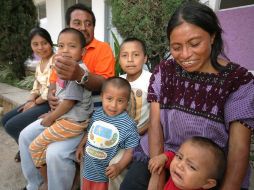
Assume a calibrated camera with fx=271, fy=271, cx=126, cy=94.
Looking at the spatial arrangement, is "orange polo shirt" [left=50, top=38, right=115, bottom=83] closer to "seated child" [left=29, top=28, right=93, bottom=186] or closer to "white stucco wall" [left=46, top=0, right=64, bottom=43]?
"seated child" [left=29, top=28, right=93, bottom=186]

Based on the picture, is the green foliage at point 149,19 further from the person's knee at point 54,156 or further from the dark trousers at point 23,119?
the person's knee at point 54,156

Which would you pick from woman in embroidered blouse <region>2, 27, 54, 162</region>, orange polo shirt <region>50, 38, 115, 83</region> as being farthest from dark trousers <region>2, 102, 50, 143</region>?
orange polo shirt <region>50, 38, 115, 83</region>

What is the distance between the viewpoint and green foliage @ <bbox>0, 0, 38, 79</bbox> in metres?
6.09

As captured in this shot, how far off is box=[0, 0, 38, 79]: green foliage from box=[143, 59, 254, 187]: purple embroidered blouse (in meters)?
5.39

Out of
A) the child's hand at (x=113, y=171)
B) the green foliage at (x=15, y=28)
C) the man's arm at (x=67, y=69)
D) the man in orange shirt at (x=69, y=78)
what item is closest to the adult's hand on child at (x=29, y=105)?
the man in orange shirt at (x=69, y=78)

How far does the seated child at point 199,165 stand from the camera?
139 cm

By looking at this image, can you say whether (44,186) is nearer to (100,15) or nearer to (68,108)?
(68,108)

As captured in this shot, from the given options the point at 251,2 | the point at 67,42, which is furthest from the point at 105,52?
the point at 251,2

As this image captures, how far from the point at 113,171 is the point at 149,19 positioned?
2.31 meters

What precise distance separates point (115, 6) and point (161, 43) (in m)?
0.90

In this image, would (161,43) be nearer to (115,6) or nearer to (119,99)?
(115,6)

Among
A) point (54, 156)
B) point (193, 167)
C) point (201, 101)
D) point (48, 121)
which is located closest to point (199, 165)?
point (193, 167)

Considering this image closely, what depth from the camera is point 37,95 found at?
3.00 meters

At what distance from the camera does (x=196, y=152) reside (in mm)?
1403
